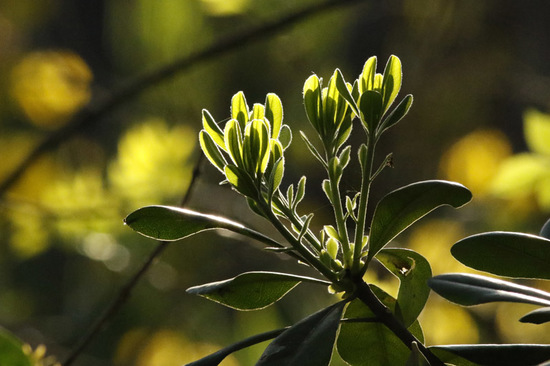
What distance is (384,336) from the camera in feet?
1.12

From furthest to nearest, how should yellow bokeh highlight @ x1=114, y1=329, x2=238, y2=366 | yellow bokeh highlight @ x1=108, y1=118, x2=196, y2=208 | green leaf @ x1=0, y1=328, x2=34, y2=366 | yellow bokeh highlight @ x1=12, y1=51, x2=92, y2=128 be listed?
yellow bokeh highlight @ x1=12, y1=51, x2=92, y2=128
yellow bokeh highlight @ x1=114, y1=329, x2=238, y2=366
yellow bokeh highlight @ x1=108, y1=118, x2=196, y2=208
green leaf @ x1=0, y1=328, x2=34, y2=366

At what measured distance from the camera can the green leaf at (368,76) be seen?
0.33m

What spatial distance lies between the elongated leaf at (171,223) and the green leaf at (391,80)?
94 mm

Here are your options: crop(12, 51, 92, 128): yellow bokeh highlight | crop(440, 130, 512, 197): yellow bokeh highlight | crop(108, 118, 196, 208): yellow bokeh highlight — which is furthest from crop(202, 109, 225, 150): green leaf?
crop(12, 51, 92, 128): yellow bokeh highlight

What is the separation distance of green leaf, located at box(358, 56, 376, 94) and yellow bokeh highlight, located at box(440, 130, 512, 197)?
1.05 metres

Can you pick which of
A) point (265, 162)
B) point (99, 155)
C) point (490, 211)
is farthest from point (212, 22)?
point (265, 162)

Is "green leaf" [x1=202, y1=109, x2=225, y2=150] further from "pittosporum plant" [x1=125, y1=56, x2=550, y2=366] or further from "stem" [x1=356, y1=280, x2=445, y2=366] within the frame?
"stem" [x1=356, y1=280, x2=445, y2=366]

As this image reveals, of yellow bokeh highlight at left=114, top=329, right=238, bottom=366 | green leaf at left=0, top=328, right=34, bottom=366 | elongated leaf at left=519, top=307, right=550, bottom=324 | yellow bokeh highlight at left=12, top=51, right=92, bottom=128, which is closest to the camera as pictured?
elongated leaf at left=519, top=307, right=550, bottom=324

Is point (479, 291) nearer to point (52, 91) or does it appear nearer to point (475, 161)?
point (475, 161)

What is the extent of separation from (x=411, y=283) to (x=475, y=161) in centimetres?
122

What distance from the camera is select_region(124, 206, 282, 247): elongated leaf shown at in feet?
1.01

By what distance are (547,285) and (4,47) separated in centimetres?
199

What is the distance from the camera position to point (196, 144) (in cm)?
137

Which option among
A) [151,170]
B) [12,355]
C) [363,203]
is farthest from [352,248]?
[151,170]
